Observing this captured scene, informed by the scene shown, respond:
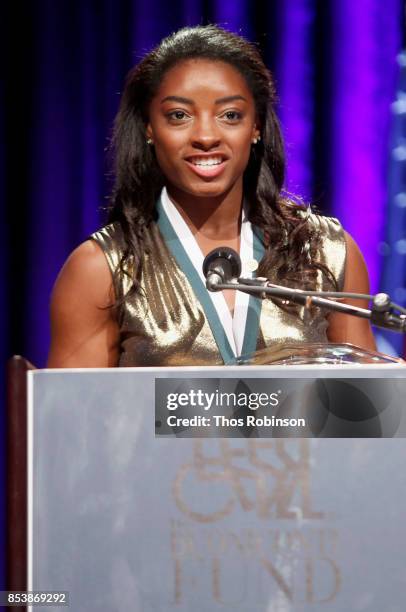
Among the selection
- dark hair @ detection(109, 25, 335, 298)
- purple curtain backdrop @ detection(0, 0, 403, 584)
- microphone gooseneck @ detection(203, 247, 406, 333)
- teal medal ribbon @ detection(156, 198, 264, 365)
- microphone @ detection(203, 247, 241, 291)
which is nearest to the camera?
microphone gooseneck @ detection(203, 247, 406, 333)

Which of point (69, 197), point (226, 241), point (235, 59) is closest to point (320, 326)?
point (226, 241)

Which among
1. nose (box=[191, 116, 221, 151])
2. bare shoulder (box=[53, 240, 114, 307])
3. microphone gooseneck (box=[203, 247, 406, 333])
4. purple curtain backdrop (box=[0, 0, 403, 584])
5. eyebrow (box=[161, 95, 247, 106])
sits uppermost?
purple curtain backdrop (box=[0, 0, 403, 584])

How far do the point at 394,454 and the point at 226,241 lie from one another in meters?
0.95

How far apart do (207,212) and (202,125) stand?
0.53 feet

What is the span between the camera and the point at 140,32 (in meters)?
2.51

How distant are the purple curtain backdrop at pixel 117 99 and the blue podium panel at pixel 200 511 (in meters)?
1.64

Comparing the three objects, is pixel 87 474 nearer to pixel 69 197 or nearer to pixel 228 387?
pixel 228 387

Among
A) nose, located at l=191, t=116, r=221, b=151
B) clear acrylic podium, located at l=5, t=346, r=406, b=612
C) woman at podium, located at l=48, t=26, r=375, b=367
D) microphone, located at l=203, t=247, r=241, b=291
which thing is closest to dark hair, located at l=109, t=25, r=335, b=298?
woman at podium, located at l=48, t=26, r=375, b=367

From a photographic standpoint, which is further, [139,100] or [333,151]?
[333,151]

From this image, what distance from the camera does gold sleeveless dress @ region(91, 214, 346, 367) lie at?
1.68m

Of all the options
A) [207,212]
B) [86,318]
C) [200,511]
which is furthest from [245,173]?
[200,511]

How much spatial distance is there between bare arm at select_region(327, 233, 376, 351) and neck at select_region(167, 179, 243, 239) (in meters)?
0.22

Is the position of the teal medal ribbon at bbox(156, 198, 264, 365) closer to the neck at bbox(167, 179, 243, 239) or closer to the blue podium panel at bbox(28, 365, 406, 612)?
the neck at bbox(167, 179, 243, 239)

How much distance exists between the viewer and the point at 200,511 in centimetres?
90
